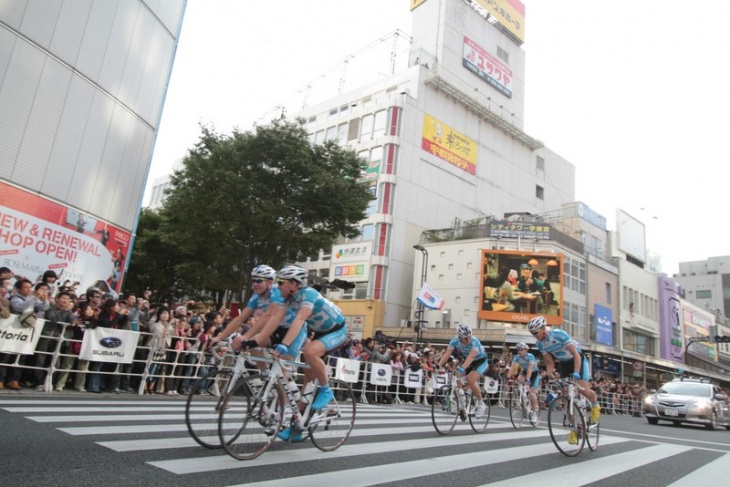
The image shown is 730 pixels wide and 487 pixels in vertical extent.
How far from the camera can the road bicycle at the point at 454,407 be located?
832 centimetres

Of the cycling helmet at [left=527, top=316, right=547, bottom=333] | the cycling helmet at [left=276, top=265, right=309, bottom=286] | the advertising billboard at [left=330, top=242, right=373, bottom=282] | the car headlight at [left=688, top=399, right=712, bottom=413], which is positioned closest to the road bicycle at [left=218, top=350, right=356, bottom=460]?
the cycling helmet at [left=276, top=265, right=309, bottom=286]

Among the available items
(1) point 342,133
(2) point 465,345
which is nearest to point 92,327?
(2) point 465,345

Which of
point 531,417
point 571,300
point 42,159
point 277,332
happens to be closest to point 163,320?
point 277,332

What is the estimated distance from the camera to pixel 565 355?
7.96 meters

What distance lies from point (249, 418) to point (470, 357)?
529cm

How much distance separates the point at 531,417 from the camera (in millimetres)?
11320

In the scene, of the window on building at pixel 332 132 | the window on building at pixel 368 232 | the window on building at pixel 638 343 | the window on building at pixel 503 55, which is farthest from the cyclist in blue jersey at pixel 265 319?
the window on building at pixel 503 55

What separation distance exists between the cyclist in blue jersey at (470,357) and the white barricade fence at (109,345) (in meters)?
6.49

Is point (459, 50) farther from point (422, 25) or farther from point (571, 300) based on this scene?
point (571, 300)

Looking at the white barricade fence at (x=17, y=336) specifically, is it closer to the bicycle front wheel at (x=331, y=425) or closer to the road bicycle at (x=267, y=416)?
the road bicycle at (x=267, y=416)

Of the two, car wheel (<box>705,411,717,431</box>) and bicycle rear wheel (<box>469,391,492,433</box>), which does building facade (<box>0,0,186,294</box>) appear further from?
car wheel (<box>705,411,717,431</box>)

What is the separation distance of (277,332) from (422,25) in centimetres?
5854

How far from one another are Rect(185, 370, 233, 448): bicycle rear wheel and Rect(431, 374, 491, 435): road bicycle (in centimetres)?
425

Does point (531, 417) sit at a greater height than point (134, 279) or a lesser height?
lesser
